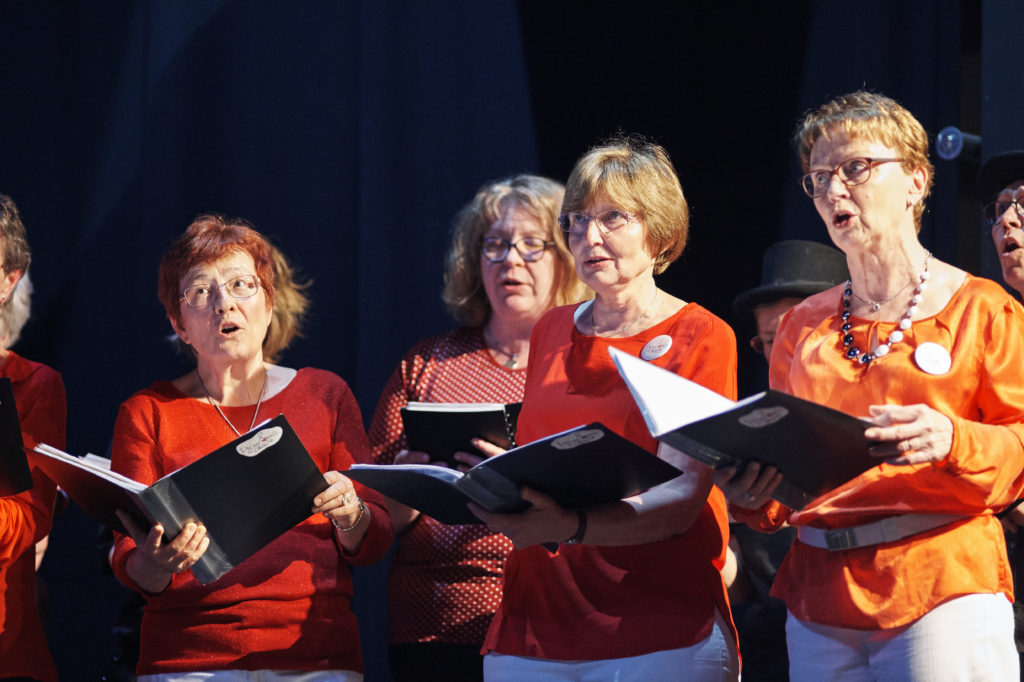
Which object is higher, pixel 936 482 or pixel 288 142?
pixel 288 142

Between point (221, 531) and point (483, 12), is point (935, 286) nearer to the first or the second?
point (221, 531)

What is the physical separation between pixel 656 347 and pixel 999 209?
90 cm

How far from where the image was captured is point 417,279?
3943 millimetres

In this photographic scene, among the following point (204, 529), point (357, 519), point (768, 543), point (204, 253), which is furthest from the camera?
point (768, 543)

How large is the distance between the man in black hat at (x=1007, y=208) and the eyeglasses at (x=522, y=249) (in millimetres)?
1087

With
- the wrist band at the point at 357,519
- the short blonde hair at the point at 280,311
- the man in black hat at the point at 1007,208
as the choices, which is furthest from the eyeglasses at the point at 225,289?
the man in black hat at the point at 1007,208

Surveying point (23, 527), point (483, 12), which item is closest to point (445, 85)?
point (483, 12)

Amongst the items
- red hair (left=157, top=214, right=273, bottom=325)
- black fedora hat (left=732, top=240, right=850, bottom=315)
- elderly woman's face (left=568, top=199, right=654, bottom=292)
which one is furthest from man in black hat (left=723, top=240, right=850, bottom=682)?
red hair (left=157, top=214, right=273, bottom=325)

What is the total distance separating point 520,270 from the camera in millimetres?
2934

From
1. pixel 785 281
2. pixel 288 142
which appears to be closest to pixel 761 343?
pixel 785 281

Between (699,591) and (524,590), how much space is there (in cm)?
34

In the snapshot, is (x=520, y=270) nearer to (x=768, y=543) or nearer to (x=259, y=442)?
(x=768, y=543)

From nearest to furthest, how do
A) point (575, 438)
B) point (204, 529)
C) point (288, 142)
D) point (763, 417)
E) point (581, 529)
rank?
point (763, 417), point (575, 438), point (581, 529), point (204, 529), point (288, 142)

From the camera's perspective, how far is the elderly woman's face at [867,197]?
1.98 metres
